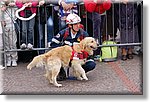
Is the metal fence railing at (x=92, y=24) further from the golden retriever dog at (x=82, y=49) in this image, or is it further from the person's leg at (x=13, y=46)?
the golden retriever dog at (x=82, y=49)

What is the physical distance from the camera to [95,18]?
15.2 feet

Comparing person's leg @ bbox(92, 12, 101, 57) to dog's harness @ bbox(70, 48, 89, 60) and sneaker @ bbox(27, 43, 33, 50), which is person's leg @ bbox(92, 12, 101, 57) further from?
sneaker @ bbox(27, 43, 33, 50)

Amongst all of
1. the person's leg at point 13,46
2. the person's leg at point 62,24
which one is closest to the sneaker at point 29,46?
the person's leg at point 13,46

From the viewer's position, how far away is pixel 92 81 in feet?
13.4

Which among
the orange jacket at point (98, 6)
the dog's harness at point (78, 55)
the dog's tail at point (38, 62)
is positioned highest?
the orange jacket at point (98, 6)

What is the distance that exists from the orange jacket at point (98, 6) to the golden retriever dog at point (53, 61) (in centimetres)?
52

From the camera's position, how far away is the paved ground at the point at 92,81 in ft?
12.6

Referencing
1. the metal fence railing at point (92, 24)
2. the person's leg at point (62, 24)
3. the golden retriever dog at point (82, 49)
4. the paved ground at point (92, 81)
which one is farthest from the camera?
the metal fence railing at point (92, 24)

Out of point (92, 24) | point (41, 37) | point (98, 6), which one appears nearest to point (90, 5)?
point (98, 6)

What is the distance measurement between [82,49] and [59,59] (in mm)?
246

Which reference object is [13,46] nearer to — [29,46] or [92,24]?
[29,46]

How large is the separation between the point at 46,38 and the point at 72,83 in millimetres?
700

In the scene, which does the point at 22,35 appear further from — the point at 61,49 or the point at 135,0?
the point at 135,0

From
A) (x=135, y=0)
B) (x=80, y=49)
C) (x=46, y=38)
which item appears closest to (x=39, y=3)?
(x=46, y=38)
